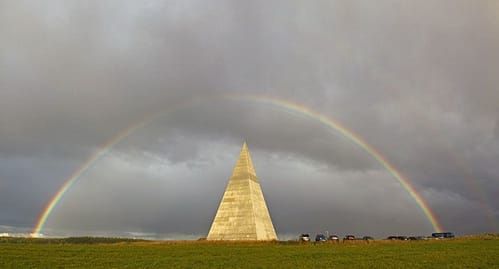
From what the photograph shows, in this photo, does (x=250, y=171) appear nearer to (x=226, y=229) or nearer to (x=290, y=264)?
(x=226, y=229)

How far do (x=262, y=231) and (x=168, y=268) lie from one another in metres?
39.1

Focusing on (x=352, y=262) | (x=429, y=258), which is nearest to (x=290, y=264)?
(x=352, y=262)

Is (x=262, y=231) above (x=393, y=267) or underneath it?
above

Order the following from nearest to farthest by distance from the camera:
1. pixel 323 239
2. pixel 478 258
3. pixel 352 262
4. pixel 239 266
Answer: pixel 239 266
pixel 352 262
pixel 478 258
pixel 323 239

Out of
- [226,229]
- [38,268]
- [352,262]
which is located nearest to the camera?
[38,268]

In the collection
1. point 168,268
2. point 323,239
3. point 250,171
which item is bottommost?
point 168,268

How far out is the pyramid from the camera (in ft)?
201

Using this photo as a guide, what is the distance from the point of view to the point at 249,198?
206 ft

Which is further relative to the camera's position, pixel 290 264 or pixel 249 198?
pixel 249 198

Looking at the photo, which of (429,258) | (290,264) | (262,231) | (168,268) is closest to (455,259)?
(429,258)

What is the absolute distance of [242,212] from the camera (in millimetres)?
62500

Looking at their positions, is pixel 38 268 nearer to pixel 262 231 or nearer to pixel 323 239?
pixel 262 231

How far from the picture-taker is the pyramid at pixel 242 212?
61281mm

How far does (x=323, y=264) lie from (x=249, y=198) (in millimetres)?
36052
